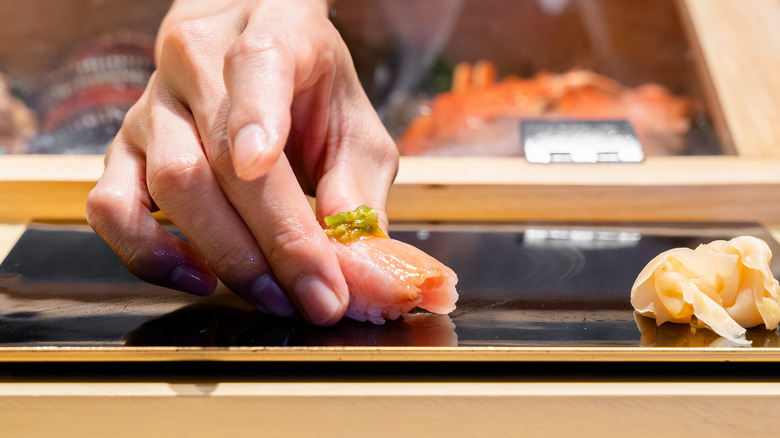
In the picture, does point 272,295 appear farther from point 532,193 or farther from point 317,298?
point 532,193

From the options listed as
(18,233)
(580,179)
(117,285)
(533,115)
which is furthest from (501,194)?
(18,233)

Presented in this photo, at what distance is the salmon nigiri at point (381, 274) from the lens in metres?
1.14

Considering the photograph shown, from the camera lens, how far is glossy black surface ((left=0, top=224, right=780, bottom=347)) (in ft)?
3.57

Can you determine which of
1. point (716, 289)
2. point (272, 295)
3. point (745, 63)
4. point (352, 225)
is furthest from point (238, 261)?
point (745, 63)

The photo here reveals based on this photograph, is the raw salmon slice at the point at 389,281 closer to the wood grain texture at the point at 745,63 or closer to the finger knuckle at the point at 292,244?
the finger knuckle at the point at 292,244

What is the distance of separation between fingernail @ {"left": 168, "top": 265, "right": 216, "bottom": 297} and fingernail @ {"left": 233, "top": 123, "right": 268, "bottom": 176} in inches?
14.9

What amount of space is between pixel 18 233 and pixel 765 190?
1681 millimetres

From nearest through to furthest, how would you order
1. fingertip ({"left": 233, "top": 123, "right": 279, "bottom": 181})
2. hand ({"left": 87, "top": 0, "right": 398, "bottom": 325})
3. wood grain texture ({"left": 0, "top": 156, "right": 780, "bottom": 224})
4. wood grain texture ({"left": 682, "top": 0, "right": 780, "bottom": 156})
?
fingertip ({"left": 233, "top": 123, "right": 279, "bottom": 181})
hand ({"left": 87, "top": 0, "right": 398, "bottom": 325})
wood grain texture ({"left": 0, "top": 156, "right": 780, "bottom": 224})
wood grain texture ({"left": 682, "top": 0, "right": 780, "bottom": 156})

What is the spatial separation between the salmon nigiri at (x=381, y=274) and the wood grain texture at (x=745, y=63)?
107 centimetres

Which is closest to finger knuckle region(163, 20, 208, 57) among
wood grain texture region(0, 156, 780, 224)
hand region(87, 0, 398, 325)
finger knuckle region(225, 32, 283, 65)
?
hand region(87, 0, 398, 325)

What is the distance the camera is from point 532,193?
1685 millimetres

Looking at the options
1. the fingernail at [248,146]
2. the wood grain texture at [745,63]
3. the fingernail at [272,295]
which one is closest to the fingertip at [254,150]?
the fingernail at [248,146]

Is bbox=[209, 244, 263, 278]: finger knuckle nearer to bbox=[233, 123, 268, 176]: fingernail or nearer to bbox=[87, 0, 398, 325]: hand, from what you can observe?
bbox=[87, 0, 398, 325]: hand

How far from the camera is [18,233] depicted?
1.63m
